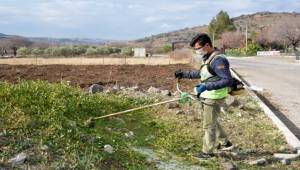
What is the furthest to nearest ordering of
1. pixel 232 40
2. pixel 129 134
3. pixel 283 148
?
pixel 232 40, pixel 129 134, pixel 283 148

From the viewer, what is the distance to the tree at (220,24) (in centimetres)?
10894

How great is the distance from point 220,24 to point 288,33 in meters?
26.3

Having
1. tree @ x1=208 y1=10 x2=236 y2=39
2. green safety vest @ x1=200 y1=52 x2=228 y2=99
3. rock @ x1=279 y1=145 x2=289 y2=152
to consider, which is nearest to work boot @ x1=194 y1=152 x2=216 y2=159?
green safety vest @ x1=200 y1=52 x2=228 y2=99

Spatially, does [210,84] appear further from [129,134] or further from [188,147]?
[129,134]

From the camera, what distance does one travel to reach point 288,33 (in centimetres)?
8581

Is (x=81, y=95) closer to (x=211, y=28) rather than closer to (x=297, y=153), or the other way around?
(x=297, y=153)

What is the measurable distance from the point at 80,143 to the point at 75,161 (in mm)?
648

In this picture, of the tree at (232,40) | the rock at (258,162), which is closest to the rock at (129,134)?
the rock at (258,162)

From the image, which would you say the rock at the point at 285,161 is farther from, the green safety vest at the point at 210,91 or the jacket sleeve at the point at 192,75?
the jacket sleeve at the point at 192,75

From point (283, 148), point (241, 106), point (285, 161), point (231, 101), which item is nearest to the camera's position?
point (285, 161)

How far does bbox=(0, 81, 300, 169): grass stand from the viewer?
645 centimetres

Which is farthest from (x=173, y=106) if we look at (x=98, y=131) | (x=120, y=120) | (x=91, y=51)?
(x=91, y=51)

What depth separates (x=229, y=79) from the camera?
290 inches

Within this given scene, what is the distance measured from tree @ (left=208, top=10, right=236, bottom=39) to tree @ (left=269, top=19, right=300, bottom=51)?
18408 millimetres
